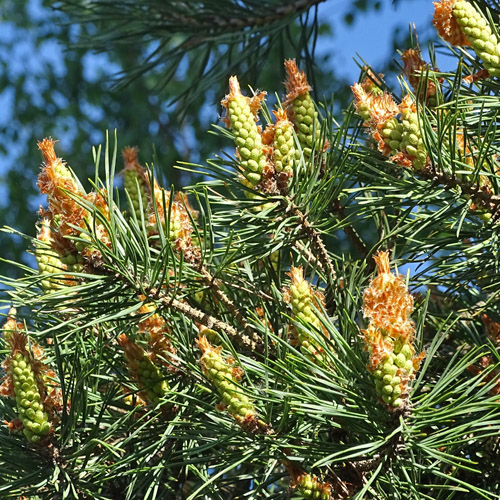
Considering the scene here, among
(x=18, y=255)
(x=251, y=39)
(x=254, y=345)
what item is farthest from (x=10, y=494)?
(x=18, y=255)

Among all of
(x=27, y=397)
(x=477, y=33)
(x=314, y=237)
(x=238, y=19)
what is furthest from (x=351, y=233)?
(x=238, y=19)

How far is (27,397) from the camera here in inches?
22.0

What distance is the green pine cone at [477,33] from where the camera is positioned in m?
0.55

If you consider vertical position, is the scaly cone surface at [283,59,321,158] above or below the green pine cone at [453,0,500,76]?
below

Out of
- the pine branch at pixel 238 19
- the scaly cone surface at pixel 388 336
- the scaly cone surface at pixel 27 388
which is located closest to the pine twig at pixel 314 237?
the scaly cone surface at pixel 388 336

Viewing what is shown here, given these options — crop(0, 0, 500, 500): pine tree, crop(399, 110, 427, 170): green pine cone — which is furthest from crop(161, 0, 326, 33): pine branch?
crop(399, 110, 427, 170): green pine cone

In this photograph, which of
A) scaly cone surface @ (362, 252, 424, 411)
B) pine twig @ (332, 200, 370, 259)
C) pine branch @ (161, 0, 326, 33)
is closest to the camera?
scaly cone surface @ (362, 252, 424, 411)

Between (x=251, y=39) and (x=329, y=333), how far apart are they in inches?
36.1

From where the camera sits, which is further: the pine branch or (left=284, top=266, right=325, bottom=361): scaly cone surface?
the pine branch

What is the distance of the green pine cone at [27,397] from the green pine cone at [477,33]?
1.32 feet

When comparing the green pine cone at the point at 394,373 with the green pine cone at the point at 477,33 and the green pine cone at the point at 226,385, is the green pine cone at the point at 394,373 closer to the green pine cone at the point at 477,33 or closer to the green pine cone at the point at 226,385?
the green pine cone at the point at 226,385

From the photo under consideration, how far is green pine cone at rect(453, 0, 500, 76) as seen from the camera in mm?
551

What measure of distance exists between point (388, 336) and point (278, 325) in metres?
0.17

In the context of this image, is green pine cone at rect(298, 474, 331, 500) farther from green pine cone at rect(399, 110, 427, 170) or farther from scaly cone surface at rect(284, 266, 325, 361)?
green pine cone at rect(399, 110, 427, 170)
